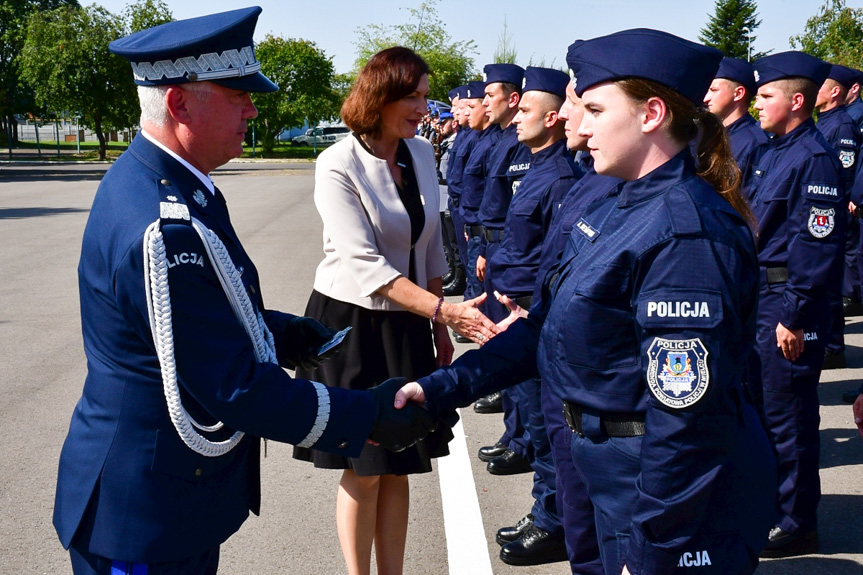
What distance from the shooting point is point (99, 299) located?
6.96ft

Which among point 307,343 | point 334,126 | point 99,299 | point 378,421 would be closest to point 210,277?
point 99,299

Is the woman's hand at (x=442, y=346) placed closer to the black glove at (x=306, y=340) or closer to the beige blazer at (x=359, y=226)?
the beige blazer at (x=359, y=226)

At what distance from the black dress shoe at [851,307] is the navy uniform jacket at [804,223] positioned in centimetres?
561

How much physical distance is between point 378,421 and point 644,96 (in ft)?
3.59

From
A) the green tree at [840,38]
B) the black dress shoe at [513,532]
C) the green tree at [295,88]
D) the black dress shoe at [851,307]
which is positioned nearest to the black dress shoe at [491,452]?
the black dress shoe at [513,532]

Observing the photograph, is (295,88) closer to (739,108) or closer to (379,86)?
(739,108)

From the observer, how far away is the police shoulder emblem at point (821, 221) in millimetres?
4234

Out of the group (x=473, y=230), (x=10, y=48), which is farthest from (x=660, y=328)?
(x=10, y=48)

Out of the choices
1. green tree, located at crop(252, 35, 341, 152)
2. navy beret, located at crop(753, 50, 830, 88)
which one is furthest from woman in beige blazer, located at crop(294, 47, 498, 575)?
green tree, located at crop(252, 35, 341, 152)

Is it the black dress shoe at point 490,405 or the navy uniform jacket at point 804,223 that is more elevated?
the navy uniform jacket at point 804,223

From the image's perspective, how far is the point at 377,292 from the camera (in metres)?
3.44

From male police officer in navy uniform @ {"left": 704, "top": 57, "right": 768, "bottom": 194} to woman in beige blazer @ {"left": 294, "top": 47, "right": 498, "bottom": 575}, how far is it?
110 inches

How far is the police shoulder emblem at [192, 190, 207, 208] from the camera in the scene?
7.44 ft

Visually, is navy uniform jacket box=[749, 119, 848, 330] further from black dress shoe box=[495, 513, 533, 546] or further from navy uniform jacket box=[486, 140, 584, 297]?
black dress shoe box=[495, 513, 533, 546]
